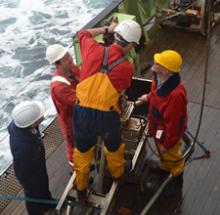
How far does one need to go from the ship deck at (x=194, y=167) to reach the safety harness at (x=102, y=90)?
1.31 metres

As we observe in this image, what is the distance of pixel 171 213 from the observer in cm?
360

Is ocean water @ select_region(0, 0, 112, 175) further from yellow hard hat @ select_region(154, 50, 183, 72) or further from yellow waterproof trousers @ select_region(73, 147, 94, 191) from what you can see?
yellow hard hat @ select_region(154, 50, 183, 72)

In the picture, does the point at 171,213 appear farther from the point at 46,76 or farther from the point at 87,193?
the point at 46,76

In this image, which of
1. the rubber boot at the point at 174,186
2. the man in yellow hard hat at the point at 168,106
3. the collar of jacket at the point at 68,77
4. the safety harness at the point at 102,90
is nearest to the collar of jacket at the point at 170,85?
the man in yellow hard hat at the point at 168,106

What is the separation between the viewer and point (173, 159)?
139 inches

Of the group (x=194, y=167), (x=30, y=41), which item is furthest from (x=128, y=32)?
(x=30, y=41)

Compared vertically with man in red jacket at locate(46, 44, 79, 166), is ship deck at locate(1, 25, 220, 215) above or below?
below

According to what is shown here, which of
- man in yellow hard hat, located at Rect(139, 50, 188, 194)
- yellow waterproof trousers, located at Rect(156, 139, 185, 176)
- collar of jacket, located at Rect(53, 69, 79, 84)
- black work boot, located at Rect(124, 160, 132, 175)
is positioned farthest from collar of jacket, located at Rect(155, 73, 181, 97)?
collar of jacket, located at Rect(53, 69, 79, 84)

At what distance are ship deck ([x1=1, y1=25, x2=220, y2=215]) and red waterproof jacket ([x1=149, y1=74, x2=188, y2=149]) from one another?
70 cm

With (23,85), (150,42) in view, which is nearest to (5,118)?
(23,85)

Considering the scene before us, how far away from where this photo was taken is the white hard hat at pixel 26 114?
115 inches

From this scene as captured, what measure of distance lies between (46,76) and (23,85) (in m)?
0.55

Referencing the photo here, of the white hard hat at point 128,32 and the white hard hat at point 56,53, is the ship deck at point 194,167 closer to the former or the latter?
the white hard hat at point 56,53

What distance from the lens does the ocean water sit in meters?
7.86
